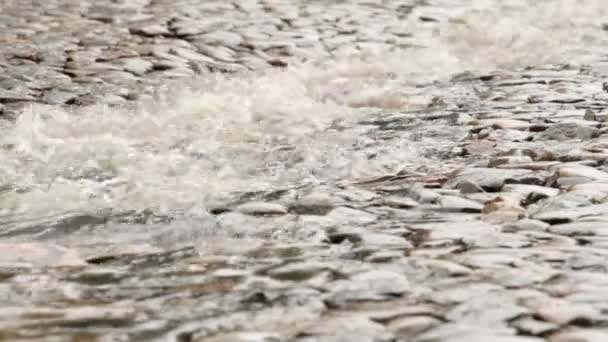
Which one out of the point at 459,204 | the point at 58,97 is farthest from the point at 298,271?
A: the point at 58,97

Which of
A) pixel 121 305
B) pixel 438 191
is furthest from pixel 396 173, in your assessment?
pixel 121 305

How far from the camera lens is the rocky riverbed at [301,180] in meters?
2.66

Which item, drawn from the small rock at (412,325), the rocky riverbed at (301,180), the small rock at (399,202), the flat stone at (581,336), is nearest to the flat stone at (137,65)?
the rocky riverbed at (301,180)

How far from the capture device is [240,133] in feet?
17.4

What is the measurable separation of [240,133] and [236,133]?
0.02 metres

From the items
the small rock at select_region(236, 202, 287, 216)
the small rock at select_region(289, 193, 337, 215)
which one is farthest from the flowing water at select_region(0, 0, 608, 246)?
the small rock at select_region(289, 193, 337, 215)

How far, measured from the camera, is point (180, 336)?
2.49 meters

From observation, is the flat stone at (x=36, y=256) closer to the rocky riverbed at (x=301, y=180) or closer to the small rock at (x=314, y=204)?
the rocky riverbed at (x=301, y=180)

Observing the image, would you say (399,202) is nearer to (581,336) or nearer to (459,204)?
(459,204)

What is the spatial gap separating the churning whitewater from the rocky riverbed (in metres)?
0.02

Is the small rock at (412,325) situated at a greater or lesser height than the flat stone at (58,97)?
lesser

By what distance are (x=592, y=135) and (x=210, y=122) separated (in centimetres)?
195

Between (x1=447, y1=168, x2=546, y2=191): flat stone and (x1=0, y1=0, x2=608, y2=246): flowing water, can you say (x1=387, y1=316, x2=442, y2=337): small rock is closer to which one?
(x1=0, y1=0, x2=608, y2=246): flowing water

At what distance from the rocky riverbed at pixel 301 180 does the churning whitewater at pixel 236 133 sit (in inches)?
0.8
